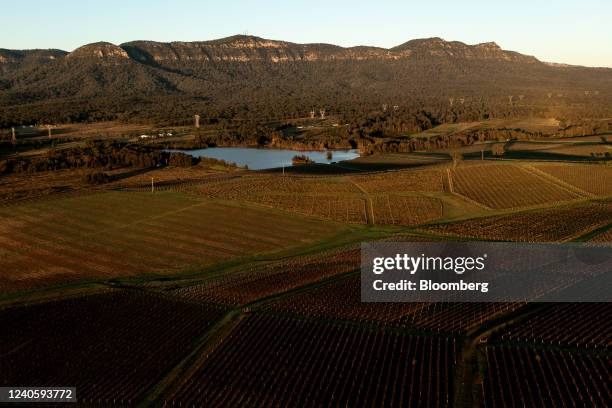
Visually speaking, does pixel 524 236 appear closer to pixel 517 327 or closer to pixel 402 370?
pixel 517 327

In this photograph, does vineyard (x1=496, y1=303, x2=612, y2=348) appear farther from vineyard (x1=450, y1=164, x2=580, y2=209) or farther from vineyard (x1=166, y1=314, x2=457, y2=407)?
vineyard (x1=450, y1=164, x2=580, y2=209)

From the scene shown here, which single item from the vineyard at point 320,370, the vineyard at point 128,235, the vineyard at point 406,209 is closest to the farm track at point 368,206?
the vineyard at point 406,209

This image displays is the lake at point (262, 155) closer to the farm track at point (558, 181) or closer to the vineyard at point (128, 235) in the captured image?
the farm track at point (558, 181)

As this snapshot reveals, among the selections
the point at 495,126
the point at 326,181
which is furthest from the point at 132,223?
the point at 495,126

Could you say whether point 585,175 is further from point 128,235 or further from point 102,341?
point 102,341

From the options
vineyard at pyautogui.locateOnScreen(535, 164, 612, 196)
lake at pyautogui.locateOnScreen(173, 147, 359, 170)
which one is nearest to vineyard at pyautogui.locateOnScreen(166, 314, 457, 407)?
vineyard at pyautogui.locateOnScreen(535, 164, 612, 196)

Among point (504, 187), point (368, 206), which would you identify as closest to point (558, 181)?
point (504, 187)
